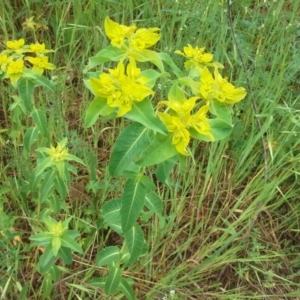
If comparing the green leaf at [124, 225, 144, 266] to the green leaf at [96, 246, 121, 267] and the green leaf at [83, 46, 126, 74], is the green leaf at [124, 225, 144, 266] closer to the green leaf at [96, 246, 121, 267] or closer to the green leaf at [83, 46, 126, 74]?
the green leaf at [96, 246, 121, 267]

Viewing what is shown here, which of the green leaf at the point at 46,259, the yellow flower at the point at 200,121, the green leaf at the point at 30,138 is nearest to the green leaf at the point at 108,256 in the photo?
the green leaf at the point at 46,259

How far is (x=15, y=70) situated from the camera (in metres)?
1.49

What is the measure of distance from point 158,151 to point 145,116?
9cm

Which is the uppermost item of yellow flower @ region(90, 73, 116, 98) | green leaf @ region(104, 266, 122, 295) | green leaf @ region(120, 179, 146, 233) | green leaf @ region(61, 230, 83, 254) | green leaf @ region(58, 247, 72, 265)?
yellow flower @ region(90, 73, 116, 98)

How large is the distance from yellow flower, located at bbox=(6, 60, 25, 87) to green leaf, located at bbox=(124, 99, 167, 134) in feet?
1.87

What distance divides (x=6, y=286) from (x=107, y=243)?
40cm

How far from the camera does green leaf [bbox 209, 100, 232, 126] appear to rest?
1.16 meters

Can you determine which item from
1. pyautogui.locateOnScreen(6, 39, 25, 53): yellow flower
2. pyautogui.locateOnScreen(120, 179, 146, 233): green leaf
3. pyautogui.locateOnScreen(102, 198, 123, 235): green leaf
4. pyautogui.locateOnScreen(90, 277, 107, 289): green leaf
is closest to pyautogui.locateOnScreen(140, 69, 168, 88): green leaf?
pyautogui.locateOnScreen(120, 179, 146, 233): green leaf

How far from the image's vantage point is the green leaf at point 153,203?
51.8 inches

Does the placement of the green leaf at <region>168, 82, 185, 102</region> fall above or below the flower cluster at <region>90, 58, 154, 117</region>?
below

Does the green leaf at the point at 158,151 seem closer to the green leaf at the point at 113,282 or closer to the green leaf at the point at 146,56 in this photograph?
the green leaf at the point at 146,56

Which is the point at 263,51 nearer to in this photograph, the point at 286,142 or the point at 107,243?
the point at 286,142

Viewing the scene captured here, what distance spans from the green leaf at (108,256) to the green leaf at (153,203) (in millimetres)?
223

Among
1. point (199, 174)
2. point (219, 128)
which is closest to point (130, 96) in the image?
point (219, 128)
